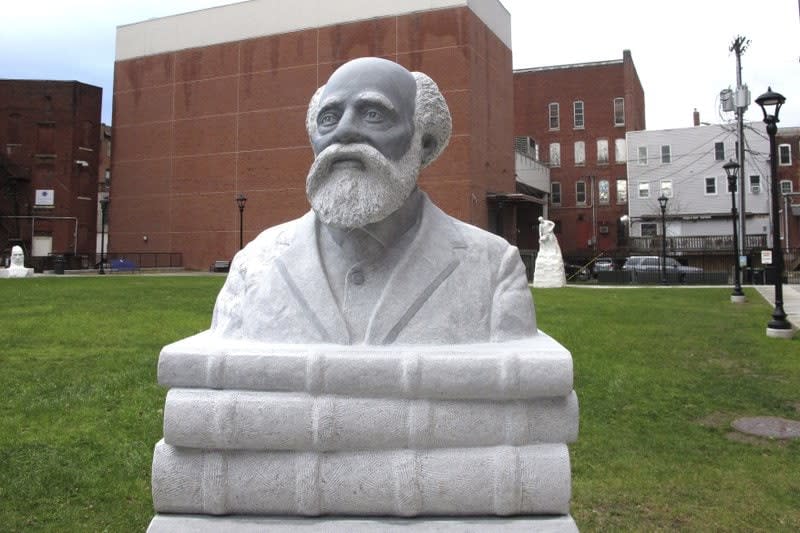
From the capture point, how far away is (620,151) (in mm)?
46375

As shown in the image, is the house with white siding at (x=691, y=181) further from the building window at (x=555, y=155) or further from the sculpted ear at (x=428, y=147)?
the sculpted ear at (x=428, y=147)

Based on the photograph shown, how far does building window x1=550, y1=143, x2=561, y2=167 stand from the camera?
47656 millimetres

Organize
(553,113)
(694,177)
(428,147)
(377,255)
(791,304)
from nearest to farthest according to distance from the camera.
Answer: (377,255) → (428,147) → (791,304) → (694,177) → (553,113)

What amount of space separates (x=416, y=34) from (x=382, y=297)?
95.8ft

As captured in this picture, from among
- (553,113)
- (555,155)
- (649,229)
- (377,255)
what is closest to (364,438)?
(377,255)

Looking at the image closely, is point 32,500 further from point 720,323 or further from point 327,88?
point 720,323

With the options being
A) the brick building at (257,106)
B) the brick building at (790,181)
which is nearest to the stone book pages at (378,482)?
the brick building at (257,106)

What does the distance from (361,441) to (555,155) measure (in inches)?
1894

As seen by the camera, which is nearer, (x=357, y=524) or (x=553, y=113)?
(x=357, y=524)

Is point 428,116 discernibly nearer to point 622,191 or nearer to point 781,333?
point 781,333

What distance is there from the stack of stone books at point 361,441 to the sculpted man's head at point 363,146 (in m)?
0.66

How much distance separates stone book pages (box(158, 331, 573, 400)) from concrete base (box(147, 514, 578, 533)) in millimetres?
466

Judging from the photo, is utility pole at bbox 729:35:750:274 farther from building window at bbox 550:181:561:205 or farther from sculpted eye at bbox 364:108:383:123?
sculpted eye at bbox 364:108:383:123

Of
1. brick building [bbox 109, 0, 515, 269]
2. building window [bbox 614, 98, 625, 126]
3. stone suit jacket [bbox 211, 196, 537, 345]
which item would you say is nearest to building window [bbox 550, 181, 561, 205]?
building window [bbox 614, 98, 625, 126]
